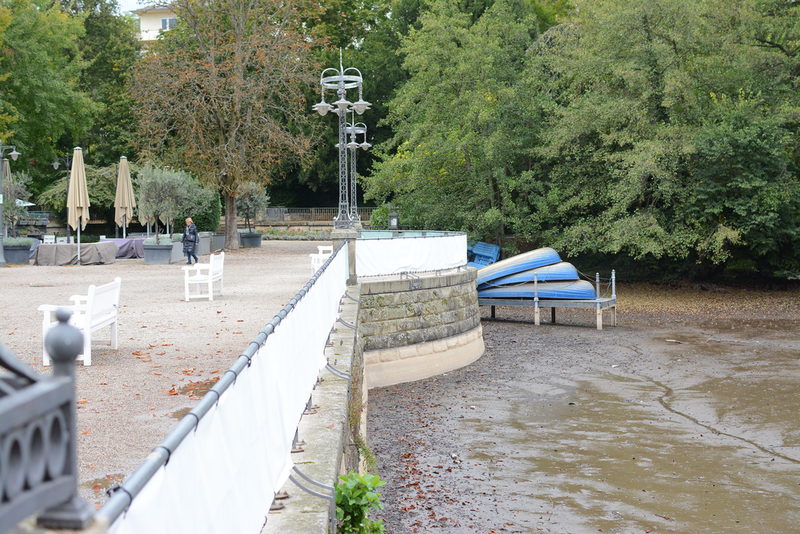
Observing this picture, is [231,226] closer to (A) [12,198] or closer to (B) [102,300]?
(A) [12,198]

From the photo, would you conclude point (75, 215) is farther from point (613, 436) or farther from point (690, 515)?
point (690, 515)

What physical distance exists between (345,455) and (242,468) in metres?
3.40

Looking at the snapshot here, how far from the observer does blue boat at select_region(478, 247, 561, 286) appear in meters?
27.6

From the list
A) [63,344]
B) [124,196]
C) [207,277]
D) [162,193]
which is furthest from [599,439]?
[162,193]

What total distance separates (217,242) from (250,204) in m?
5.60

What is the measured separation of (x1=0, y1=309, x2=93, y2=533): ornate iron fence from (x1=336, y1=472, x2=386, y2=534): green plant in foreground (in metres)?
4.73

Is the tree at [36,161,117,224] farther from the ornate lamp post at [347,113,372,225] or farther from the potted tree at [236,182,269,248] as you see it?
the ornate lamp post at [347,113,372,225]

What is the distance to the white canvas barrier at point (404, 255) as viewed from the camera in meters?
18.3

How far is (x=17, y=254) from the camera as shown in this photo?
27906mm

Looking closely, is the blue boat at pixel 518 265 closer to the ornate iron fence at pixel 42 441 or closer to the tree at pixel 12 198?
the tree at pixel 12 198

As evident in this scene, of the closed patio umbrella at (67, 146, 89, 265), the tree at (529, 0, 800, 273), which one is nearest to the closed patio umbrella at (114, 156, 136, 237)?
the closed patio umbrella at (67, 146, 89, 265)

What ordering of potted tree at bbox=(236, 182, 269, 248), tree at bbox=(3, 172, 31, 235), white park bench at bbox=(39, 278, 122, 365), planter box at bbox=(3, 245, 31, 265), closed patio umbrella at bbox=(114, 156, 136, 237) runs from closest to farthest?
white park bench at bbox=(39, 278, 122, 365), planter box at bbox=(3, 245, 31, 265), closed patio umbrella at bbox=(114, 156, 136, 237), tree at bbox=(3, 172, 31, 235), potted tree at bbox=(236, 182, 269, 248)

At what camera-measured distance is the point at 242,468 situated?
391 cm

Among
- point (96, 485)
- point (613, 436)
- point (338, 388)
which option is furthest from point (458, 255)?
point (96, 485)
